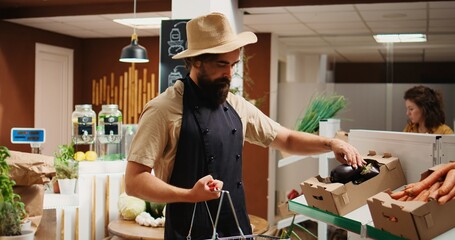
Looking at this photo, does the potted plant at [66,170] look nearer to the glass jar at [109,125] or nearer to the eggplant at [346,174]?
the glass jar at [109,125]

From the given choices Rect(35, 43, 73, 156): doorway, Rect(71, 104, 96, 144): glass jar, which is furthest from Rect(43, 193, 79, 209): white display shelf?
Rect(35, 43, 73, 156): doorway

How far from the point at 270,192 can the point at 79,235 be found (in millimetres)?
4289

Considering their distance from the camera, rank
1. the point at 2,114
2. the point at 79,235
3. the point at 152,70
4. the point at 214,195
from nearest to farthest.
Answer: the point at 214,195
the point at 79,235
the point at 2,114
the point at 152,70

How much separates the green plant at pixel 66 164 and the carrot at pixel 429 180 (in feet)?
8.22

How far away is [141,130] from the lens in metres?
2.13

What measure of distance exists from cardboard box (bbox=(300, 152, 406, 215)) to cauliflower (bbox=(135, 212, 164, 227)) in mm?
1733

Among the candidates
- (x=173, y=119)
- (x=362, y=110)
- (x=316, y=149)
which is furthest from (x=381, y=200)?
(x=362, y=110)

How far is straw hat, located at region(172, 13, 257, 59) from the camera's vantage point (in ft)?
7.11

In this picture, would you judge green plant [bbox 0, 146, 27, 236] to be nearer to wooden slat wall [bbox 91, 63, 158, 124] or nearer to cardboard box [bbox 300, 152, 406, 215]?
cardboard box [bbox 300, 152, 406, 215]

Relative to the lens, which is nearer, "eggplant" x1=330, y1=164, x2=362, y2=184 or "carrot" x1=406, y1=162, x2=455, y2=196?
"carrot" x1=406, y1=162, x2=455, y2=196

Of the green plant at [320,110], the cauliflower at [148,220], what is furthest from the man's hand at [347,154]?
the green plant at [320,110]

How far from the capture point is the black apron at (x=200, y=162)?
2.16 metres

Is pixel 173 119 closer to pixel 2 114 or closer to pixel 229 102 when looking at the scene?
pixel 229 102

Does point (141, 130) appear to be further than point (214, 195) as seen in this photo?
Yes
